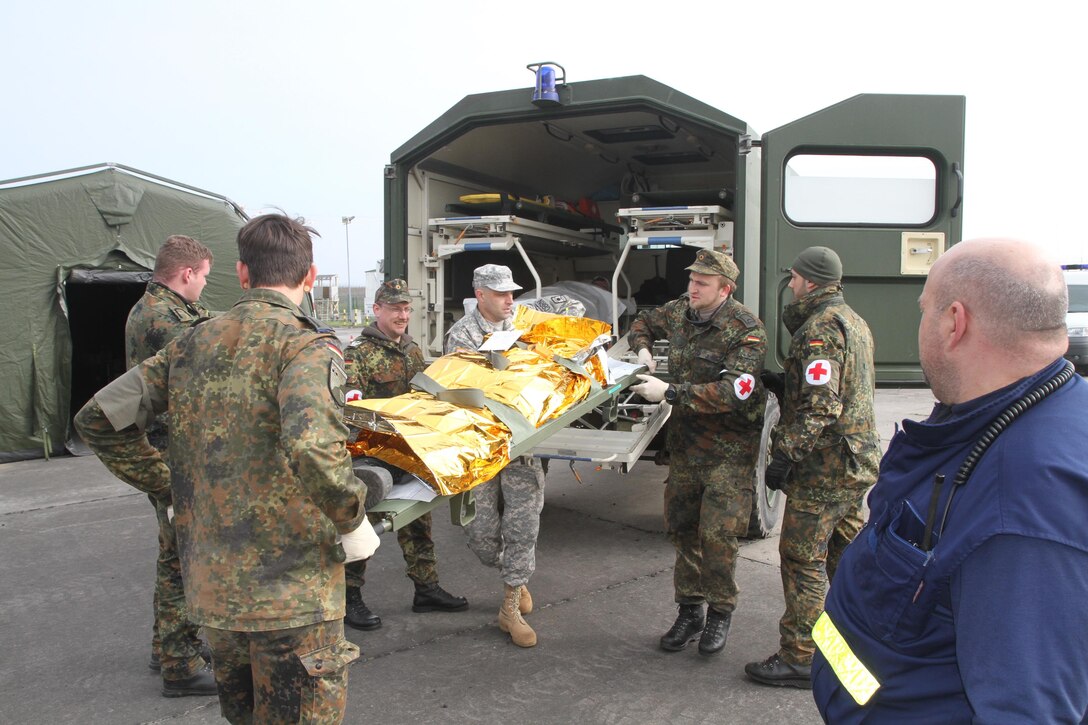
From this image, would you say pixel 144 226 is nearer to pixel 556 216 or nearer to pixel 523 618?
pixel 556 216

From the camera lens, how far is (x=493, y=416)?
2.82 m

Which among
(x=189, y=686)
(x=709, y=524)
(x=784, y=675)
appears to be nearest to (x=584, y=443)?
(x=709, y=524)

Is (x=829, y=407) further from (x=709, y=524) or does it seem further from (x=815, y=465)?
(x=709, y=524)

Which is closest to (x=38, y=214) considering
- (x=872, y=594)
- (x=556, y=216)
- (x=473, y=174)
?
(x=473, y=174)

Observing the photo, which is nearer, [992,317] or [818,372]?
[992,317]

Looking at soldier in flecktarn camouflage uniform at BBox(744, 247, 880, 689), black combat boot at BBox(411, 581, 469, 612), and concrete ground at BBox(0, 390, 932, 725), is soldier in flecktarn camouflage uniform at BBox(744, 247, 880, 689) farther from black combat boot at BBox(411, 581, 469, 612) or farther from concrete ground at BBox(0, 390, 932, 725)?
black combat boot at BBox(411, 581, 469, 612)

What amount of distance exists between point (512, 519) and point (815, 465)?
1361 millimetres

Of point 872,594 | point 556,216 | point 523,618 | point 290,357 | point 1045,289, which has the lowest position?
point 523,618

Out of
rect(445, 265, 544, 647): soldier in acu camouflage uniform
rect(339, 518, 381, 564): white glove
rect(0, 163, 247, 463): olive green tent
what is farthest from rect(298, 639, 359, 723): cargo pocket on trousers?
rect(0, 163, 247, 463): olive green tent

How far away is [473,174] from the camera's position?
6.48 metres

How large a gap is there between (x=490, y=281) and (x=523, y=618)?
1.70 metres

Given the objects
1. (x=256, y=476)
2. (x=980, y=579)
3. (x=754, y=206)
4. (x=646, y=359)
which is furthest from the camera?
(x=754, y=206)

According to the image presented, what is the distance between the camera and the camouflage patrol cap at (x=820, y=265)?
3.25m

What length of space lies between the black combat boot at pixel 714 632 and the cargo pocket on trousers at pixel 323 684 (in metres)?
2.02
